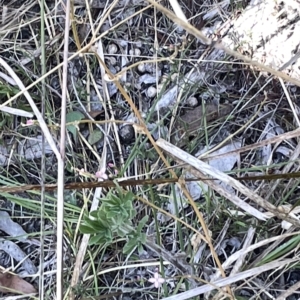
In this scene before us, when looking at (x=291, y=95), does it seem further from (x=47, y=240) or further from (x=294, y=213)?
(x=47, y=240)

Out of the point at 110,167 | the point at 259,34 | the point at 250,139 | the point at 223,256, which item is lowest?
the point at 223,256

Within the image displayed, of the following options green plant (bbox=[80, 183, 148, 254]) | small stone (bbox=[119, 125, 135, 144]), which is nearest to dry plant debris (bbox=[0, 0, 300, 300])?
small stone (bbox=[119, 125, 135, 144])

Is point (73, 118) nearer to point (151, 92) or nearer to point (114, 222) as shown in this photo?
point (151, 92)

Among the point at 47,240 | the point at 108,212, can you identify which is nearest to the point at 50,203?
the point at 47,240

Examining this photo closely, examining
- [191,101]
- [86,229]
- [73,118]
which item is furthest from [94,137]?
[86,229]

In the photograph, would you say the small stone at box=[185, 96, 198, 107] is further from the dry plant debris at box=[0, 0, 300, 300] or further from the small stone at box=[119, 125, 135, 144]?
the small stone at box=[119, 125, 135, 144]

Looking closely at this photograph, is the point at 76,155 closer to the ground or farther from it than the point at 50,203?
farther from it

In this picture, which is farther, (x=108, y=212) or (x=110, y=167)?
(x=110, y=167)
